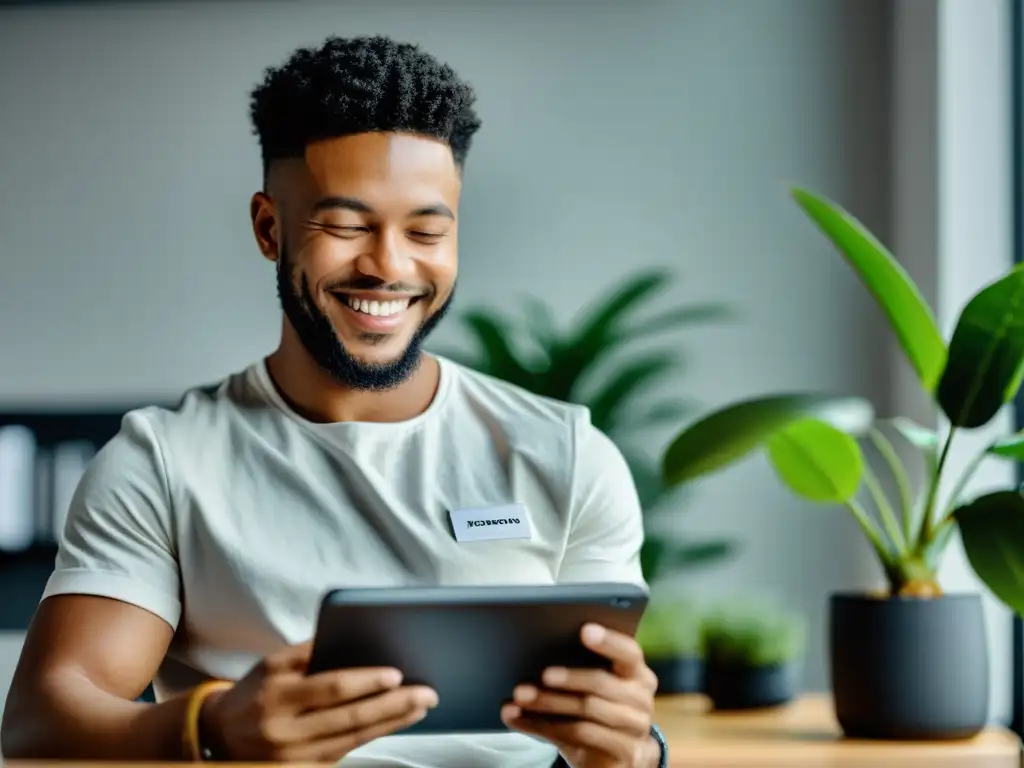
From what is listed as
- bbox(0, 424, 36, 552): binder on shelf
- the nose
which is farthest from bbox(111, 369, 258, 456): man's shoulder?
bbox(0, 424, 36, 552): binder on shelf

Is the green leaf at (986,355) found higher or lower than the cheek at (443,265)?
lower

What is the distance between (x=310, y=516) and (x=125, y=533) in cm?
21

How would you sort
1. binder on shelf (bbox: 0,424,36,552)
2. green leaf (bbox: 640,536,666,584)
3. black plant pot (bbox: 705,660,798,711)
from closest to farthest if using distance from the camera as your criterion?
black plant pot (bbox: 705,660,798,711)
green leaf (bbox: 640,536,666,584)
binder on shelf (bbox: 0,424,36,552)

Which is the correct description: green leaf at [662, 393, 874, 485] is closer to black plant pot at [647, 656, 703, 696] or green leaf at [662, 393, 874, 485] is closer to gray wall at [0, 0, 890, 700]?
black plant pot at [647, 656, 703, 696]

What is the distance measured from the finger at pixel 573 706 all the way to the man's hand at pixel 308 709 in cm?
10

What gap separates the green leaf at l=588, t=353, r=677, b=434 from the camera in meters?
2.91

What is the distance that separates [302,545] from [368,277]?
1.08ft

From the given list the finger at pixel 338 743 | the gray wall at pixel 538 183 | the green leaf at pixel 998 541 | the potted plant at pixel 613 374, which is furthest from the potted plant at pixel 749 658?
the finger at pixel 338 743

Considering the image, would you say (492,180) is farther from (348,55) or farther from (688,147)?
(348,55)

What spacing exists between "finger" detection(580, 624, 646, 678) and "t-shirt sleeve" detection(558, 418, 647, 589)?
30 centimetres

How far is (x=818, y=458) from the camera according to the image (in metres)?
1.99

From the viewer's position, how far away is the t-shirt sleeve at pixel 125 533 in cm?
135

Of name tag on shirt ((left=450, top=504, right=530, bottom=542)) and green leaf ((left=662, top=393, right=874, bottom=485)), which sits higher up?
green leaf ((left=662, top=393, right=874, bottom=485))

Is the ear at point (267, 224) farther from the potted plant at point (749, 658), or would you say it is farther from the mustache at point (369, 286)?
the potted plant at point (749, 658)
